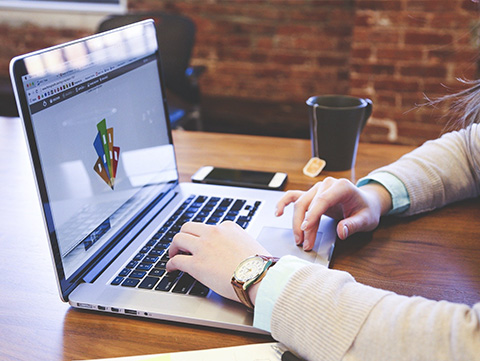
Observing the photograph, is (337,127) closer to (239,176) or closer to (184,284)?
(239,176)

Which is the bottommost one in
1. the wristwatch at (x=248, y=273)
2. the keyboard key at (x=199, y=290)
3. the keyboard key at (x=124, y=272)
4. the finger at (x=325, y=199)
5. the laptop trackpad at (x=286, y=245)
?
the laptop trackpad at (x=286, y=245)

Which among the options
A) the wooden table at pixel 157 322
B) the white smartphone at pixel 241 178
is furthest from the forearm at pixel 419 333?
the white smartphone at pixel 241 178

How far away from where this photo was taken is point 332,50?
2.81 meters

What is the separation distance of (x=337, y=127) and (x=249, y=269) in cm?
47

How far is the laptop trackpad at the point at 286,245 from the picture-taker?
711 mm

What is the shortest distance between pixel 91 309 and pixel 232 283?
179mm

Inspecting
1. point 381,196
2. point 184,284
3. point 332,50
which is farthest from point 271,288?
point 332,50

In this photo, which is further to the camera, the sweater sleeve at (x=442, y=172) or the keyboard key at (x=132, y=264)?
the sweater sleeve at (x=442, y=172)

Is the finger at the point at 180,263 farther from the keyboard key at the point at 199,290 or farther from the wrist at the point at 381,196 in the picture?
the wrist at the point at 381,196

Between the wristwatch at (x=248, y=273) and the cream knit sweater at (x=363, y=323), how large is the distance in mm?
41

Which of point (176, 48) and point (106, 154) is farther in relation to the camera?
point (176, 48)

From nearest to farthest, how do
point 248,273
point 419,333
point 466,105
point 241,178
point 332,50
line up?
point 419,333 → point 248,273 → point 466,105 → point 241,178 → point 332,50

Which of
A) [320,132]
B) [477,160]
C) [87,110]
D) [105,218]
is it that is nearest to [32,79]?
Result: [87,110]

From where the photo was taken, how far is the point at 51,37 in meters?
3.25
